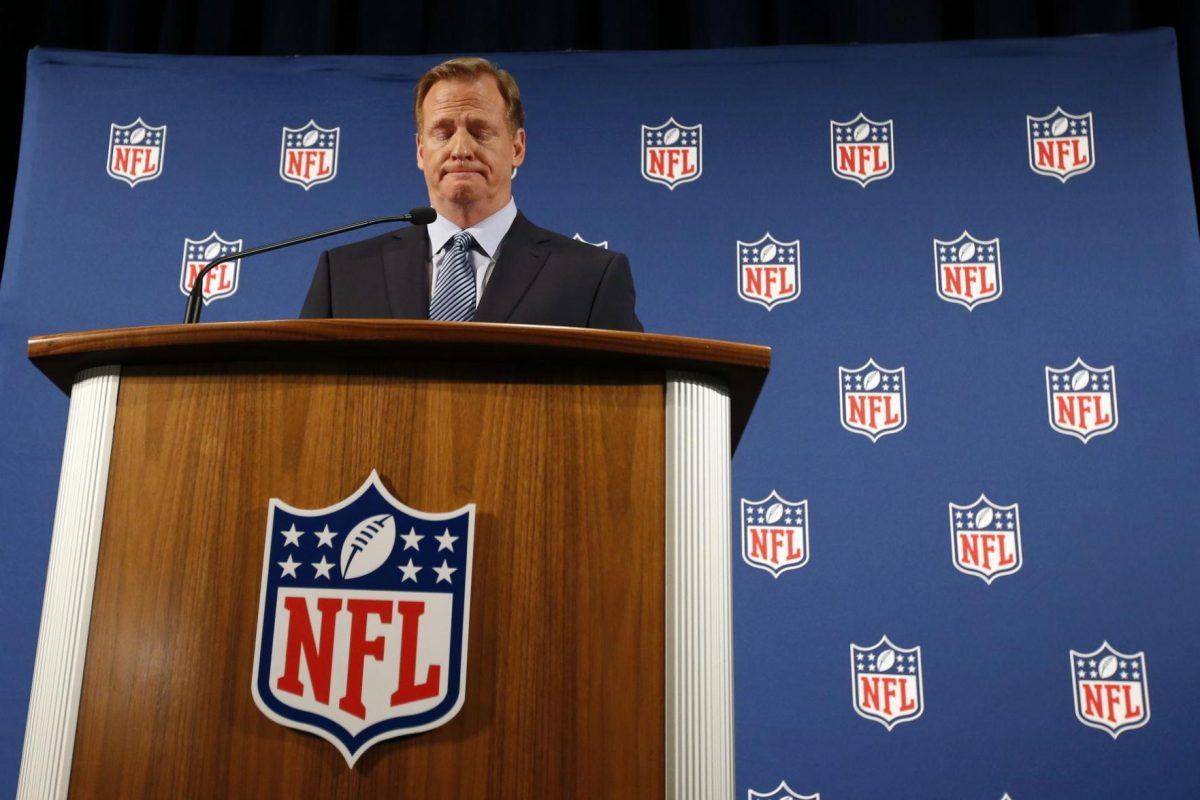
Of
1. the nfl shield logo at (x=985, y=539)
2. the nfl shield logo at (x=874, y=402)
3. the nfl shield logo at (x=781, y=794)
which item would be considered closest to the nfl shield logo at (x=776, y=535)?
the nfl shield logo at (x=874, y=402)

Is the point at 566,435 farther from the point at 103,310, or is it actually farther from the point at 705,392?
the point at 103,310

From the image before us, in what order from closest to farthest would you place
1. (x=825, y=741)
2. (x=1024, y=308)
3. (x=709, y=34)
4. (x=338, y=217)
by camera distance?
(x=825, y=741) → (x=1024, y=308) → (x=338, y=217) → (x=709, y=34)

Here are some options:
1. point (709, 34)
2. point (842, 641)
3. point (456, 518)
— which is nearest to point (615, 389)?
point (456, 518)

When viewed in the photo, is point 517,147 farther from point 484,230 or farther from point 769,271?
point 769,271

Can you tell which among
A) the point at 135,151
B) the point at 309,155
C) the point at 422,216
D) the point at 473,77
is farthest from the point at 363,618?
the point at 135,151

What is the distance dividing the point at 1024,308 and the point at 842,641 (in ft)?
2.90

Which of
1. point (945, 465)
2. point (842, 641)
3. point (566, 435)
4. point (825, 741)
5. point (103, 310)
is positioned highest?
point (103, 310)

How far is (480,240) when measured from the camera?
1.84 metres

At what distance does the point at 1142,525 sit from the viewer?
2301mm

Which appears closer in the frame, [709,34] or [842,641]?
[842,641]

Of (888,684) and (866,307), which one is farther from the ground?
(866,307)

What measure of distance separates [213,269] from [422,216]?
1328mm

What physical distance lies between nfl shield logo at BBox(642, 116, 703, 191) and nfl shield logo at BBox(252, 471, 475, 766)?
1.90 m

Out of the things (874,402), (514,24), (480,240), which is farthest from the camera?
(514,24)
